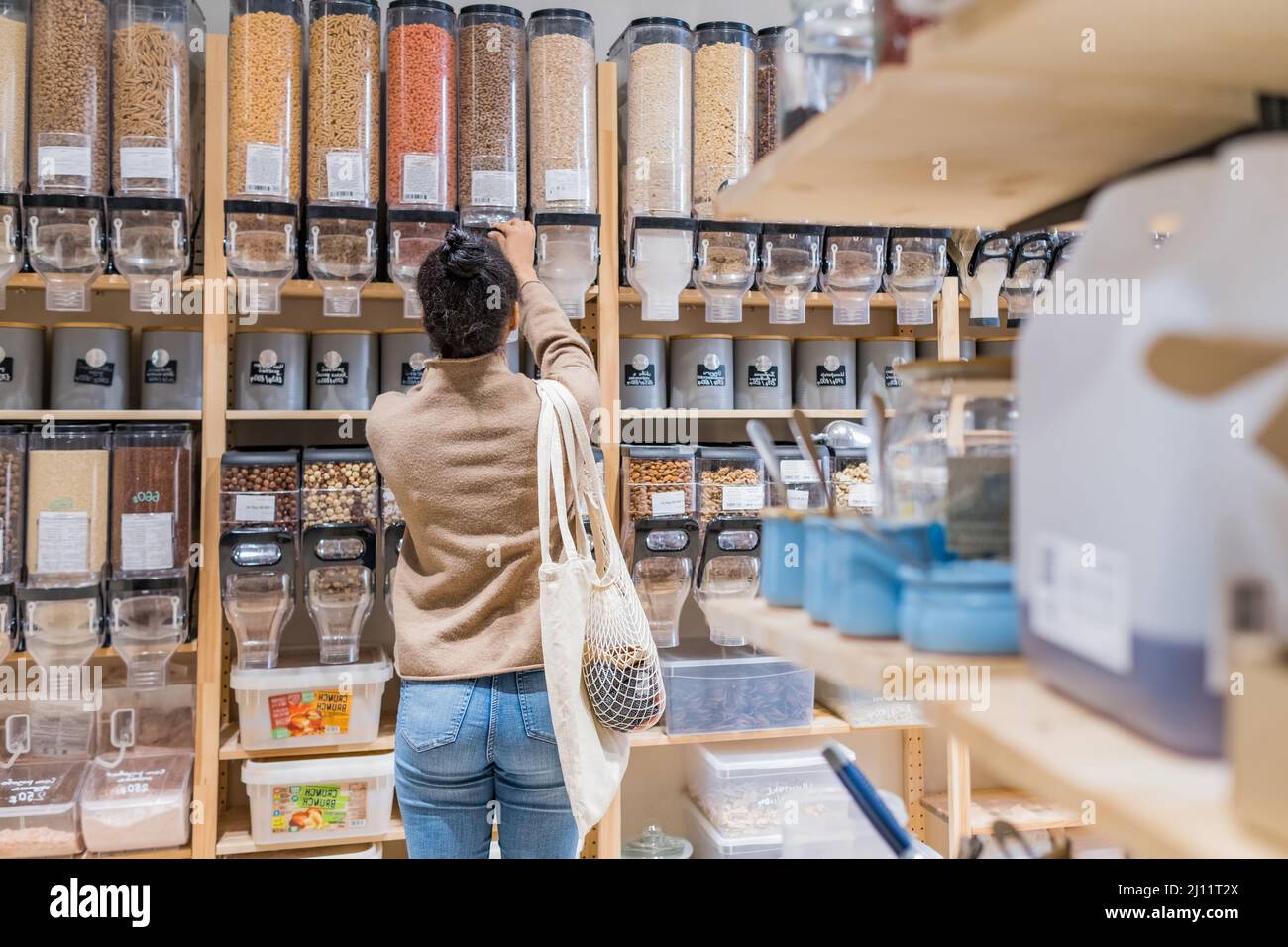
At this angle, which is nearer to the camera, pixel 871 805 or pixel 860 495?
pixel 871 805

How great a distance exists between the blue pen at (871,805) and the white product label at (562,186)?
160 cm

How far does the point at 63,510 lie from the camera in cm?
222

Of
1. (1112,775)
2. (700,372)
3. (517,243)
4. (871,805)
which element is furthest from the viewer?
(700,372)

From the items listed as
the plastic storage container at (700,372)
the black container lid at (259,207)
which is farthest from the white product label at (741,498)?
the black container lid at (259,207)

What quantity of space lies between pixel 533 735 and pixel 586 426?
21.9 inches

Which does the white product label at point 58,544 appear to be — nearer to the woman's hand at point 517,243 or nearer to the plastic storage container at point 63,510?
the plastic storage container at point 63,510

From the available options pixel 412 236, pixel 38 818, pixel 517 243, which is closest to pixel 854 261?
pixel 517 243

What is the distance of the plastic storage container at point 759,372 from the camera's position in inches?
102

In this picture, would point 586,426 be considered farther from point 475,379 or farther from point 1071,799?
point 1071,799

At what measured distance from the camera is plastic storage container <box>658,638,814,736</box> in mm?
2520

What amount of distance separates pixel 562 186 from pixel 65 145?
3.55 feet

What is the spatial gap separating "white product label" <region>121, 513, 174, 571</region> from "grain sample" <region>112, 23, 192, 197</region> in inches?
28.6

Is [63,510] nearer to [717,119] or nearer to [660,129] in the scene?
[660,129]
